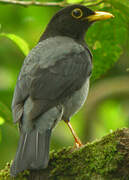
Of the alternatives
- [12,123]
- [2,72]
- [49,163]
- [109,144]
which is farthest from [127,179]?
[2,72]

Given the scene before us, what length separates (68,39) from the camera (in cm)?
621

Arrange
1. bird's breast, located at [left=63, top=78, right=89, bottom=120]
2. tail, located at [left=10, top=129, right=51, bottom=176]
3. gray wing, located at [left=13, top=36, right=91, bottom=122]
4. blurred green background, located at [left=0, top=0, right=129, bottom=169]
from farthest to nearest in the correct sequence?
blurred green background, located at [left=0, top=0, right=129, bottom=169], bird's breast, located at [left=63, top=78, right=89, bottom=120], gray wing, located at [left=13, top=36, right=91, bottom=122], tail, located at [left=10, top=129, right=51, bottom=176]

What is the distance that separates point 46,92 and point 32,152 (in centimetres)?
84

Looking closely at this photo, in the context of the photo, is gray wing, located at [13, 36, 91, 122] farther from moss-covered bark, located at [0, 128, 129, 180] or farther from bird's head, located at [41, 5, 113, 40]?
bird's head, located at [41, 5, 113, 40]

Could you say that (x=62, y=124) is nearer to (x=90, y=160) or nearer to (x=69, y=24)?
(x=69, y=24)

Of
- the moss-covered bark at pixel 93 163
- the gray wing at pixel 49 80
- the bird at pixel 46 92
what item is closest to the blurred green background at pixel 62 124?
the bird at pixel 46 92

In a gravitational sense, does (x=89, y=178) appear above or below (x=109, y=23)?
below

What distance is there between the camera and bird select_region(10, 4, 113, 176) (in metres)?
4.33

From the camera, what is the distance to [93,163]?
4.03 metres

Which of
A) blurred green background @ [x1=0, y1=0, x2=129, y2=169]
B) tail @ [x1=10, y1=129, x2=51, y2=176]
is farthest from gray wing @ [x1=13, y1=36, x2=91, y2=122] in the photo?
blurred green background @ [x1=0, y1=0, x2=129, y2=169]

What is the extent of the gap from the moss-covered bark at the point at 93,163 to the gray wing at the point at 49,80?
69 centimetres

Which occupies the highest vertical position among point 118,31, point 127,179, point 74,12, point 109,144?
point 74,12

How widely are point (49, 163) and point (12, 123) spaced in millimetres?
818

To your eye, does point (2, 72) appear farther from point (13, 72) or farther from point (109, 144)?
point (109, 144)
